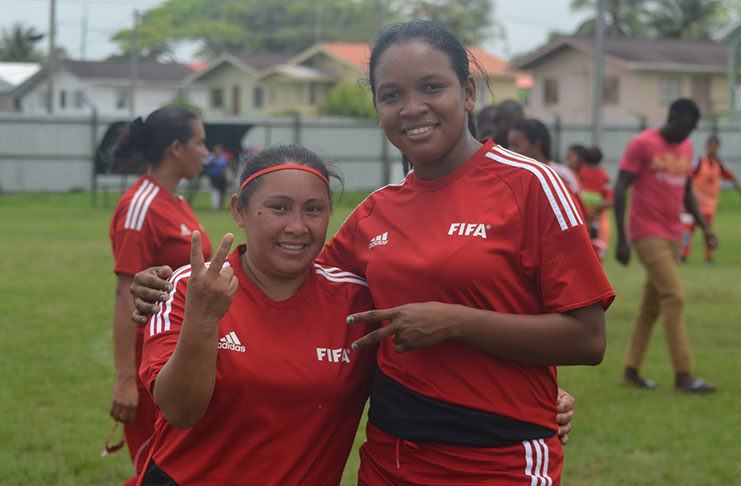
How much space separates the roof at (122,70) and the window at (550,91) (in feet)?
85.2

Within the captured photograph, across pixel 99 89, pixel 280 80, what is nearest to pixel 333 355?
pixel 280 80

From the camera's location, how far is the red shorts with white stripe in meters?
2.88

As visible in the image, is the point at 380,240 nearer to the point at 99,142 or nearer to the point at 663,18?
the point at 99,142

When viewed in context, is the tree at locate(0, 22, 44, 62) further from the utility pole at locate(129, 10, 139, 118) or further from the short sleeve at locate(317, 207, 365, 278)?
the short sleeve at locate(317, 207, 365, 278)

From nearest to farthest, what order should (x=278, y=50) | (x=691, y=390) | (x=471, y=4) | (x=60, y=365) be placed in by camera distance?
(x=691, y=390) → (x=60, y=365) → (x=278, y=50) → (x=471, y=4)

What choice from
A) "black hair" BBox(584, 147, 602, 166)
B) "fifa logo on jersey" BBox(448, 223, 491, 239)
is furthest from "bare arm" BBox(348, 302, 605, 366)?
"black hair" BBox(584, 147, 602, 166)

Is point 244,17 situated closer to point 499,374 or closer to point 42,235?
point 42,235

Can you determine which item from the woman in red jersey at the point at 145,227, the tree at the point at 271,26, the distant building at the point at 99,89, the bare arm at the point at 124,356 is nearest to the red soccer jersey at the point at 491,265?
the woman in red jersey at the point at 145,227

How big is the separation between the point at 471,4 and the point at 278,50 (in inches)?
807

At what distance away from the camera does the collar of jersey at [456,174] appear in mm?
3039

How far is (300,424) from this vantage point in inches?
121

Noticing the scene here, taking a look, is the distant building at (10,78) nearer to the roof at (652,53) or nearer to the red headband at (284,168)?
the roof at (652,53)

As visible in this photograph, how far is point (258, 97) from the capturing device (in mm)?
65312

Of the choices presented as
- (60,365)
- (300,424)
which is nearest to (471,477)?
(300,424)
